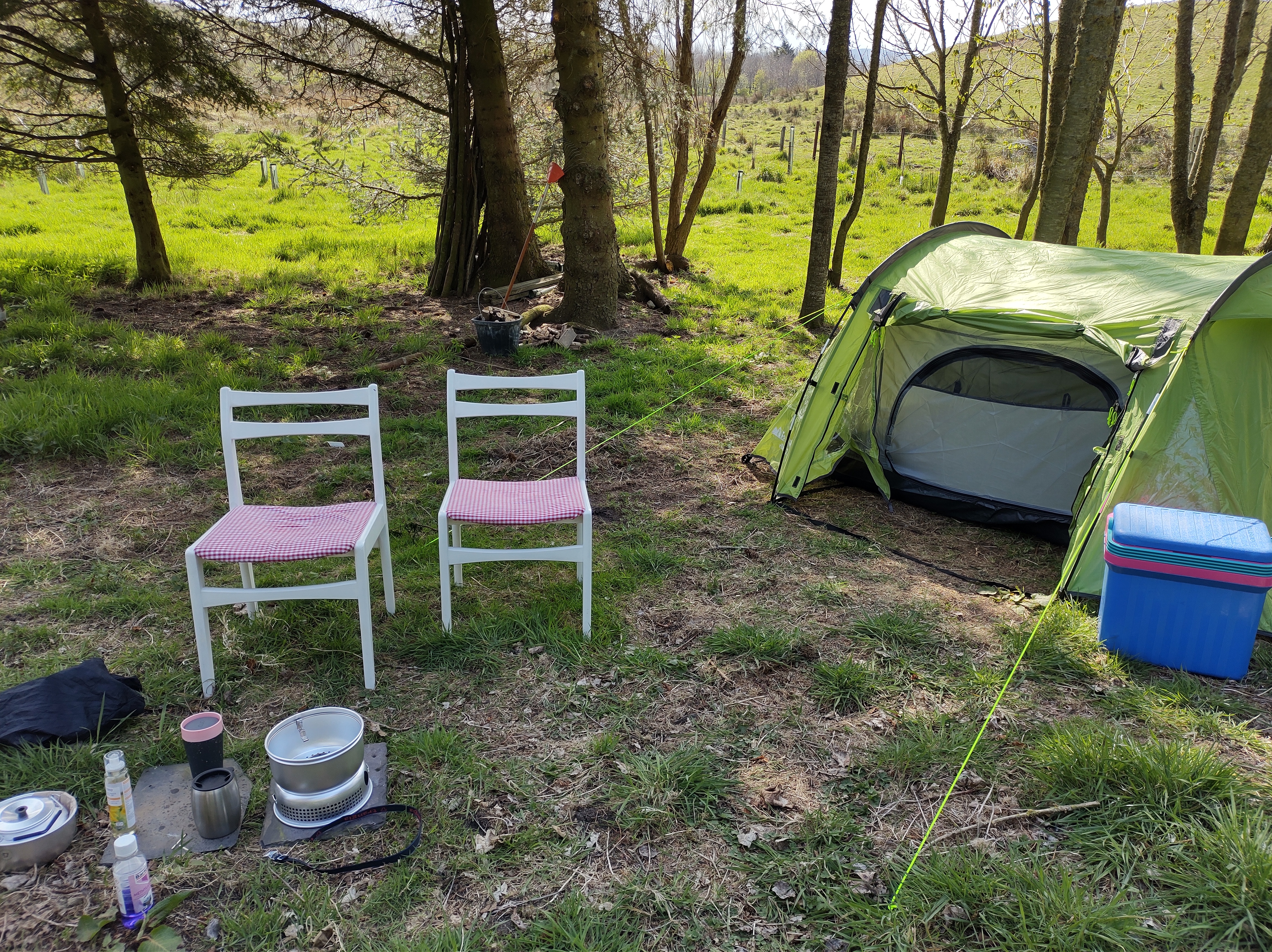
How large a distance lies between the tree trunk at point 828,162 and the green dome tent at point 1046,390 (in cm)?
216

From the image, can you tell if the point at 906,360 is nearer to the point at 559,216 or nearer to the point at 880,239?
the point at 559,216

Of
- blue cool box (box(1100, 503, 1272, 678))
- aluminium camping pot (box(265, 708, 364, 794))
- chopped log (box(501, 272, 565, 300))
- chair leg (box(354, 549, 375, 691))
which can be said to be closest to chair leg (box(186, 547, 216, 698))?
aluminium camping pot (box(265, 708, 364, 794))

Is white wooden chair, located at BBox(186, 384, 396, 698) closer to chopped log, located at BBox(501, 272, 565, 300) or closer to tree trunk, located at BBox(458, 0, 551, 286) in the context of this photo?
chopped log, located at BBox(501, 272, 565, 300)

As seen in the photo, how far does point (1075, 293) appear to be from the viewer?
4105mm

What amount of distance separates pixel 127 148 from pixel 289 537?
7.42 metres

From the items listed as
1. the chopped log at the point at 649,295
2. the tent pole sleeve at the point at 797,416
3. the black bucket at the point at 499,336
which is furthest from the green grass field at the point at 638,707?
the chopped log at the point at 649,295

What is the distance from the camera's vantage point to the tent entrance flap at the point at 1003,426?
4328 millimetres

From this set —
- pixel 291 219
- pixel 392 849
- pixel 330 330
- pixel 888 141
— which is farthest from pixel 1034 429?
pixel 888 141

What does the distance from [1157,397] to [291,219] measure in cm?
1259

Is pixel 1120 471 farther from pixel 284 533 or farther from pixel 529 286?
pixel 529 286

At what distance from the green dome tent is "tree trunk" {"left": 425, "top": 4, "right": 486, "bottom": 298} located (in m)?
5.34

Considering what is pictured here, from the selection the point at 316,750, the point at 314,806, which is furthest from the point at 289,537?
the point at 314,806

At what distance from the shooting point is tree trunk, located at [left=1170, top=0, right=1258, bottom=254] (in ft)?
25.4

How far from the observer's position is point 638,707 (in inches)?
119
